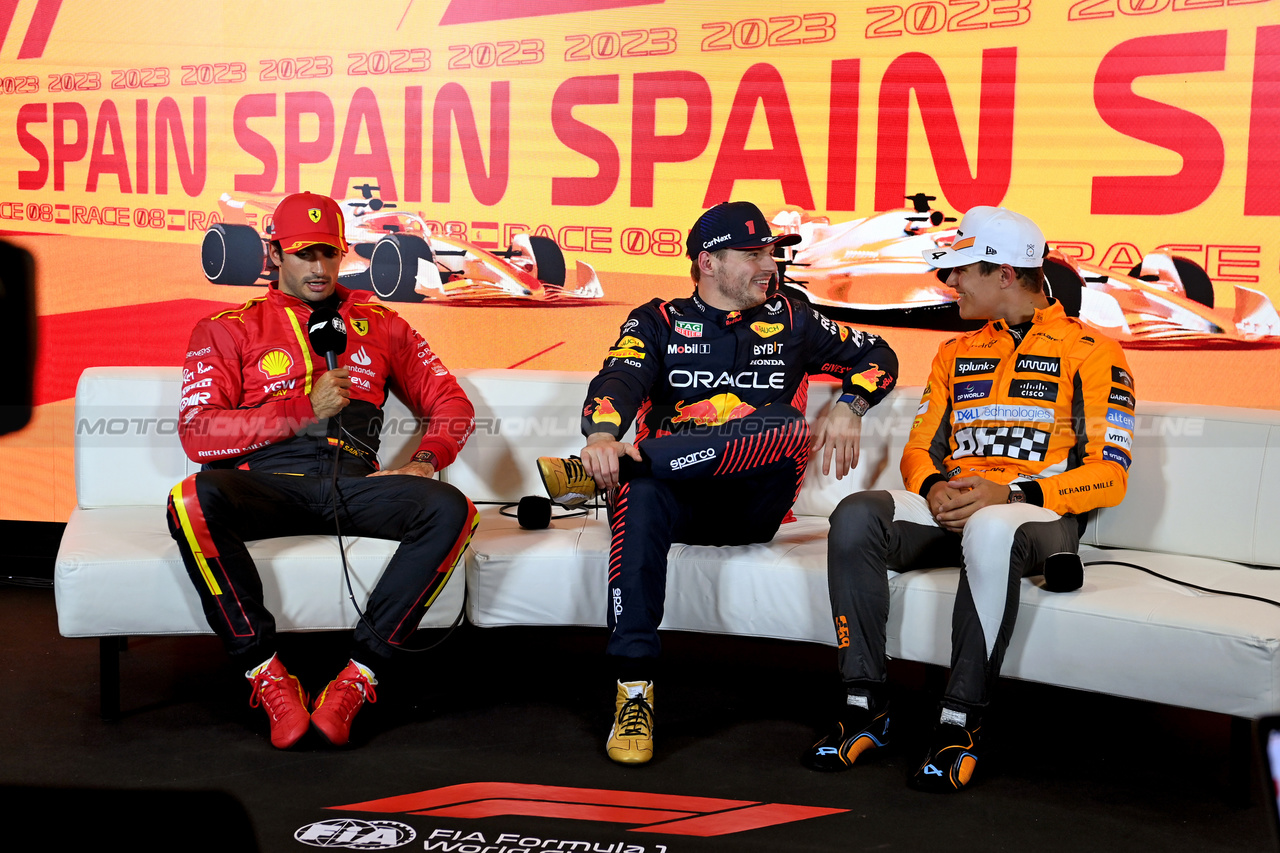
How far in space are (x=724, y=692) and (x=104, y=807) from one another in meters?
2.53

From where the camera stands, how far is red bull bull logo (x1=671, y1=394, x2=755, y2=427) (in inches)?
116

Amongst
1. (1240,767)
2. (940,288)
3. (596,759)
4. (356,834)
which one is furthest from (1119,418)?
(356,834)

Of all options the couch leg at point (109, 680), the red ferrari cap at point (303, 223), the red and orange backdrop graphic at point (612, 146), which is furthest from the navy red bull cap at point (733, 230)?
the couch leg at point (109, 680)

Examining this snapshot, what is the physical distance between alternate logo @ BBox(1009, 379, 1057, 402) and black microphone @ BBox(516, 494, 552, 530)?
1234 millimetres

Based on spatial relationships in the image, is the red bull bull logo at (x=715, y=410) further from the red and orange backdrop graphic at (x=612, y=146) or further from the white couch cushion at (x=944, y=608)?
the red and orange backdrop graphic at (x=612, y=146)

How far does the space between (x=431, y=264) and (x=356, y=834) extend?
2481mm

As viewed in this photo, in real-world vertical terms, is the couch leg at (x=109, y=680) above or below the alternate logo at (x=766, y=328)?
below

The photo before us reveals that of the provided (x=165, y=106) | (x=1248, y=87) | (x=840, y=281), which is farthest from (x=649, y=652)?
(x=165, y=106)

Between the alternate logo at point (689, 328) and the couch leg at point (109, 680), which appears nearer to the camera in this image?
the couch leg at point (109, 680)

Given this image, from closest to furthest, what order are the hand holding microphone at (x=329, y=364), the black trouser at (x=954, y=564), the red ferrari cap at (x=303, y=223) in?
the black trouser at (x=954, y=564), the hand holding microphone at (x=329, y=364), the red ferrari cap at (x=303, y=223)

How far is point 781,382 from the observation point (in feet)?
9.79

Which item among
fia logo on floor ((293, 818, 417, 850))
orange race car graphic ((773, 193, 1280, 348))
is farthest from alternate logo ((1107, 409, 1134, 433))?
fia logo on floor ((293, 818, 417, 850))

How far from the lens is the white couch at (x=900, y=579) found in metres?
2.29

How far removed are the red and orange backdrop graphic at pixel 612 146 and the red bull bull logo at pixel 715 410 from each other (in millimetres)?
1046
